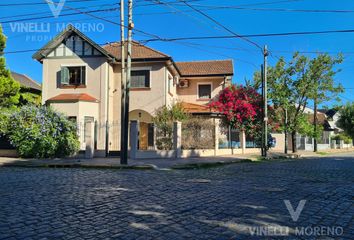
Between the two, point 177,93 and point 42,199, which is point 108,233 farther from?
point 177,93

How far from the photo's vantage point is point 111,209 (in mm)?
6996

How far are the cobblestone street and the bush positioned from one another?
28.3 ft

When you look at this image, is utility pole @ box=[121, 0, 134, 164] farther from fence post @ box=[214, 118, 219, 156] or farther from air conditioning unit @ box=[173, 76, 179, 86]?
air conditioning unit @ box=[173, 76, 179, 86]

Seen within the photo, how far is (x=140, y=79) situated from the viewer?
2516 cm

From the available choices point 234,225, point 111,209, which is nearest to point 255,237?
point 234,225

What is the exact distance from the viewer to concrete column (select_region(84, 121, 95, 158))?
19891 mm

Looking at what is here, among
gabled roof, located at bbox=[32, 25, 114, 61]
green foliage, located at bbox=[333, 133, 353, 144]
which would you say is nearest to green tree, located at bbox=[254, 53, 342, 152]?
gabled roof, located at bbox=[32, 25, 114, 61]

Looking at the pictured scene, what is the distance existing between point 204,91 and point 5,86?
1579 centimetres

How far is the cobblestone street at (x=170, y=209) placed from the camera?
5480 millimetres

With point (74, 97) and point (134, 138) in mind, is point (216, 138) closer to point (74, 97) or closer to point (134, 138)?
point (134, 138)

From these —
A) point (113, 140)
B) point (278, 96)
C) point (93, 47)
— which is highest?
point (93, 47)

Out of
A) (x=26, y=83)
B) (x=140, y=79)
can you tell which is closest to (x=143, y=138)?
(x=140, y=79)

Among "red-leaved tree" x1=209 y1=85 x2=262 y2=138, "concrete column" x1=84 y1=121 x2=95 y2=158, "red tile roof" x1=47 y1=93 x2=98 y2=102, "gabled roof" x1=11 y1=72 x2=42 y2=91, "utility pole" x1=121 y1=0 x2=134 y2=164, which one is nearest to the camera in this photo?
"utility pole" x1=121 y1=0 x2=134 y2=164

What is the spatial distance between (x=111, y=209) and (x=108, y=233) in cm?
162
